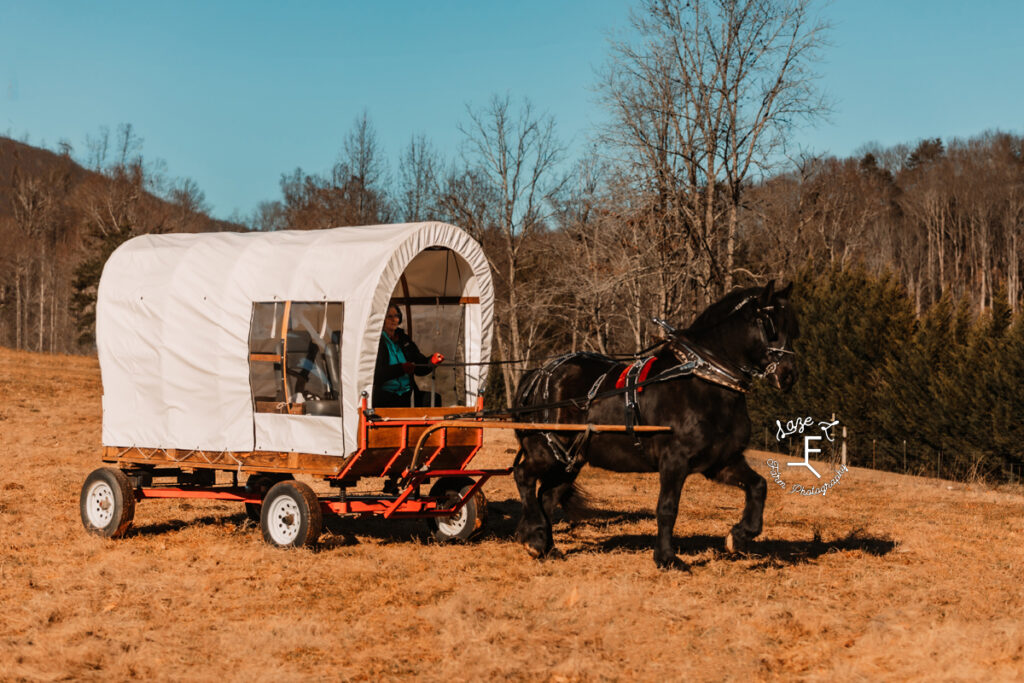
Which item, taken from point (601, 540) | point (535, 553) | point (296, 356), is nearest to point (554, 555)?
point (535, 553)

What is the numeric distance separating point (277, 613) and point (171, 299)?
4080mm

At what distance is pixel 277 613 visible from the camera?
708 cm

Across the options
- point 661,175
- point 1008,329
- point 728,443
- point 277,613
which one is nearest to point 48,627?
point 277,613

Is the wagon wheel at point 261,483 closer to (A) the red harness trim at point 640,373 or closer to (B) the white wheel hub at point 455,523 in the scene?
(B) the white wheel hub at point 455,523

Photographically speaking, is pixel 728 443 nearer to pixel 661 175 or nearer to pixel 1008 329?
pixel 1008 329

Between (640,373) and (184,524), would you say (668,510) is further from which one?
(184,524)

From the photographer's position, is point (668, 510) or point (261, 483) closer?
point (668, 510)

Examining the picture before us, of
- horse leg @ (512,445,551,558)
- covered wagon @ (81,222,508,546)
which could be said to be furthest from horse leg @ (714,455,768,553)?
A: covered wagon @ (81,222,508,546)

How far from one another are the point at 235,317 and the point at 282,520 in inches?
77.5

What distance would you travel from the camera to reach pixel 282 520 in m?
9.33

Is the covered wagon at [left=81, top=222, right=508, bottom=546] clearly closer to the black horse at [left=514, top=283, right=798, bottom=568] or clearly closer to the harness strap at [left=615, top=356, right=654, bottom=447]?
the black horse at [left=514, top=283, right=798, bottom=568]

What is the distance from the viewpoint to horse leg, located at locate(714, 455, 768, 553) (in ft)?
27.6

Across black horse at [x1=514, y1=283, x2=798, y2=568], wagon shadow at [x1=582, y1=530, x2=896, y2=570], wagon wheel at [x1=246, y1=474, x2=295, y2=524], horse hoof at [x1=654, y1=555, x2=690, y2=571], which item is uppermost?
black horse at [x1=514, y1=283, x2=798, y2=568]

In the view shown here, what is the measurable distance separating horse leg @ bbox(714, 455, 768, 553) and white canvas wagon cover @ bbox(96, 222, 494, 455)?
310 cm
